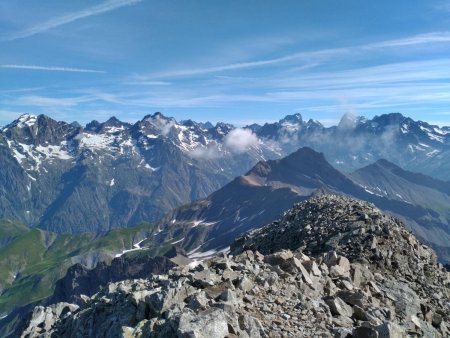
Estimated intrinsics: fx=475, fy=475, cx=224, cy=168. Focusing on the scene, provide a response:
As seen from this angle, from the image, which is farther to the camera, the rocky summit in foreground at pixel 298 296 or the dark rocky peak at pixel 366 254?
the dark rocky peak at pixel 366 254

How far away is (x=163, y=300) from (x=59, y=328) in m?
11.4

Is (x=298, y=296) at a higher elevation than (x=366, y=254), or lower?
higher

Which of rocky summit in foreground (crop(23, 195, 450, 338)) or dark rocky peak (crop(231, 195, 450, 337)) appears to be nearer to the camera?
rocky summit in foreground (crop(23, 195, 450, 338))

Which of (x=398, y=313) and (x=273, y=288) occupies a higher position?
(x=273, y=288)

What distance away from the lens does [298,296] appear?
2884 cm

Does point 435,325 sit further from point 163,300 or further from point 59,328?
point 59,328

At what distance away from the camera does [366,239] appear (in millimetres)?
44188

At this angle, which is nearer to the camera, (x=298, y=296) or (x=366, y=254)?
(x=298, y=296)

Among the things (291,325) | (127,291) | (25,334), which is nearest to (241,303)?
(291,325)

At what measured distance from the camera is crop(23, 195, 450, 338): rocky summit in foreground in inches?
936

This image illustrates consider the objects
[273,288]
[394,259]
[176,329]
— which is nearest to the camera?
[176,329]

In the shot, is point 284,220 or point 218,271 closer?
point 218,271

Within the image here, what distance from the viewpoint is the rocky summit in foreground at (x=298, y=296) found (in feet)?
78.0

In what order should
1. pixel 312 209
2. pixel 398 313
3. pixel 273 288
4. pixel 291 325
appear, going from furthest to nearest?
pixel 312 209 → pixel 398 313 → pixel 273 288 → pixel 291 325
